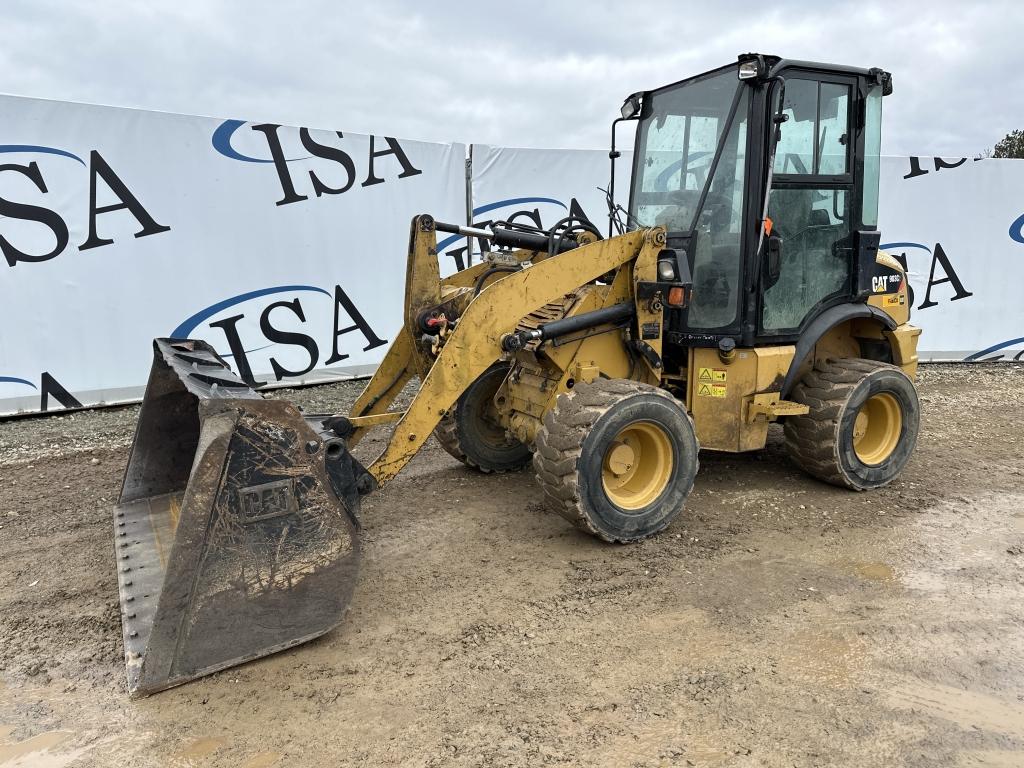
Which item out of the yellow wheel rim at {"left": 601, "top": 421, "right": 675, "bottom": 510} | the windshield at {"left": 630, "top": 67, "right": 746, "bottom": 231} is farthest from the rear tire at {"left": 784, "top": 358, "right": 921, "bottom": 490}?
the windshield at {"left": 630, "top": 67, "right": 746, "bottom": 231}

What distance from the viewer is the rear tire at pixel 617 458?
3.78m

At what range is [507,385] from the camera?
472 cm

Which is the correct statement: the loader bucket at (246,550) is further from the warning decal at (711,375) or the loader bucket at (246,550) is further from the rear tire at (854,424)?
the rear tire at (854,424)

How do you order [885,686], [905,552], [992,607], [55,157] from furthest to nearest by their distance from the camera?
[55,157] → [905,552] → [992,607] → [885,686]

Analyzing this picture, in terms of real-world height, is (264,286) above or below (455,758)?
above

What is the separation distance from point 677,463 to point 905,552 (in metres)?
1.32

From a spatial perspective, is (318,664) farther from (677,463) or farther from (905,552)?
(905,552)

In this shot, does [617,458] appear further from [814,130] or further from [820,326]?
[814,130]

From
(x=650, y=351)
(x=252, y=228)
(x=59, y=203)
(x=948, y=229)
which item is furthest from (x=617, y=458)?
(x=948, y=229)

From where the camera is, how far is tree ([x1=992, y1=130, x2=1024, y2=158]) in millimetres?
28828

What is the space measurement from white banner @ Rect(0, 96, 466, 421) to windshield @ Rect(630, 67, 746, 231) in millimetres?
3997

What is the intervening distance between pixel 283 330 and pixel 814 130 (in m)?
5.64

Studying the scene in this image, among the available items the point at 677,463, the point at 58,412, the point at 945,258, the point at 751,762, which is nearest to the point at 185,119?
the point at 58,412

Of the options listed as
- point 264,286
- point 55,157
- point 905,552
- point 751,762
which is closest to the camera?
point 751,762
